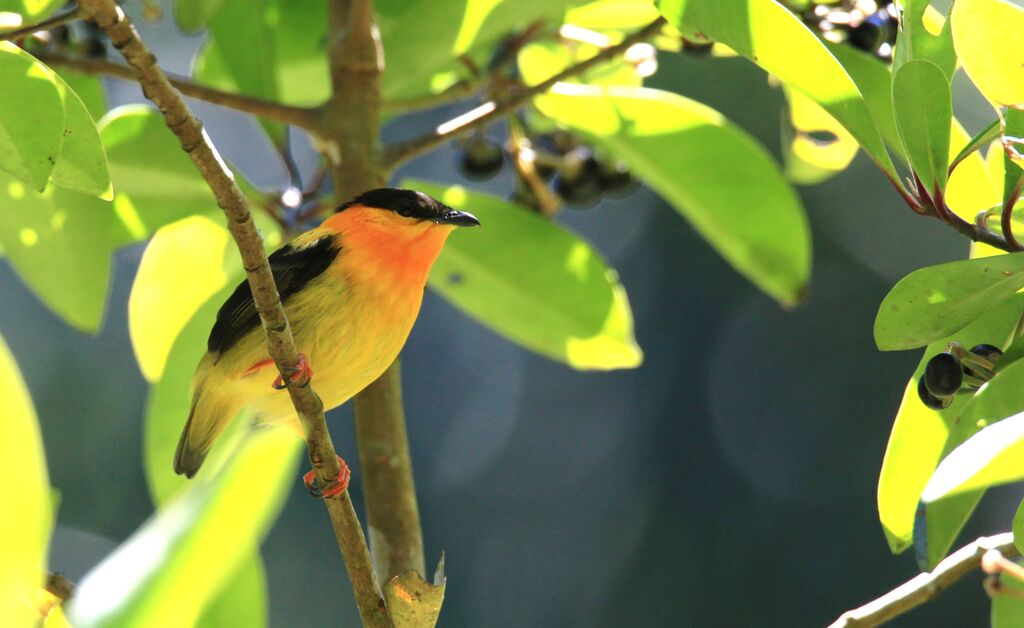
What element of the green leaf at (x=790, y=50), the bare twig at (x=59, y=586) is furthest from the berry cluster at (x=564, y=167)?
the bare twig at (x=59, y=586)

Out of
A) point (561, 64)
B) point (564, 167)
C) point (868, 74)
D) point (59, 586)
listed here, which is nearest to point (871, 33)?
point (868, 74)

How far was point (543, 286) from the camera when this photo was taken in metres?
3.14

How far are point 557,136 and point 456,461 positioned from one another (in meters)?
4.40

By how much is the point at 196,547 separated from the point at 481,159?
2.83 meters

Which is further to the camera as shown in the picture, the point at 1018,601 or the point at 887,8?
the point at 887,8

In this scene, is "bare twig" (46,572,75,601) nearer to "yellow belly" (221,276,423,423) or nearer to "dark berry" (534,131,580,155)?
"yellow belly" (221,276,423,423)

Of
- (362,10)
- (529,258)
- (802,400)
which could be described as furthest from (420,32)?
(802,400)

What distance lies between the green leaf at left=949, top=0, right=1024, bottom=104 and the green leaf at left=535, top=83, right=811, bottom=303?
1.14m

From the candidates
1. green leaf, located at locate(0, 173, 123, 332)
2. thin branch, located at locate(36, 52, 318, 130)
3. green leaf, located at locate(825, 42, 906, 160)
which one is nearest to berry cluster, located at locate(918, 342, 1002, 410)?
green leaf, located at locate(825, 42, 906, 160)

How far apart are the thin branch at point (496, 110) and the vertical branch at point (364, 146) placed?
2.1 inches

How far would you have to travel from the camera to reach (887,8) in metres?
2.73

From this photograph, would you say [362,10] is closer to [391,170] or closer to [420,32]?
[420,32]

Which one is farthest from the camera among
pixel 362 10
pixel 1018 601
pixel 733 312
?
pixel 733 312

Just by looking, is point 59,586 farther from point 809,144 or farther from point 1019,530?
point 809,144
